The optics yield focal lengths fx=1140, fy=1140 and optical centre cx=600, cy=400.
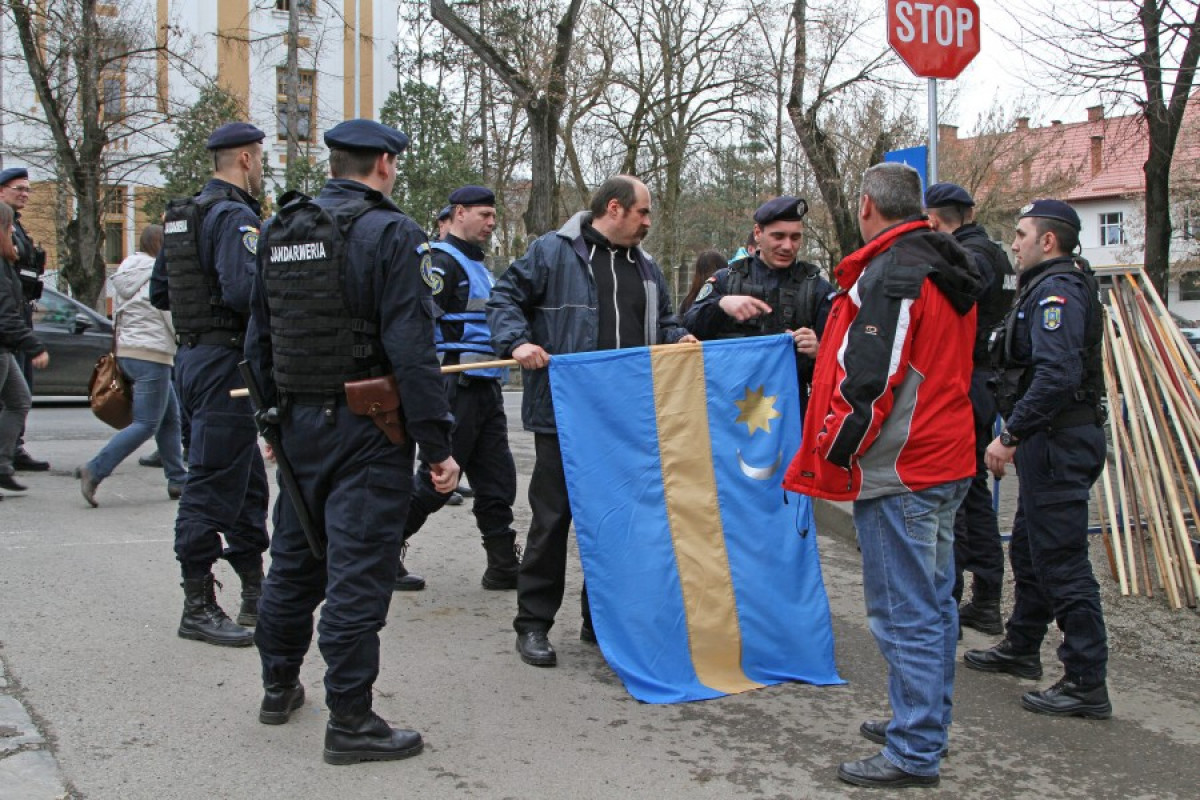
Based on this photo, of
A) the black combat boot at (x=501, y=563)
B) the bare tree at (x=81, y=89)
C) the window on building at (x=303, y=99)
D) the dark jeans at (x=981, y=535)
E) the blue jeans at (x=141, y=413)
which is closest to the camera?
the dark jeans at (x=981, y=535)

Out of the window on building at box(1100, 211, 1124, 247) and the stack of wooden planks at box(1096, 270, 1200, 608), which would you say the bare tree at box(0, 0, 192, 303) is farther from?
the window on building at box(1100, 211, 1124, 247)

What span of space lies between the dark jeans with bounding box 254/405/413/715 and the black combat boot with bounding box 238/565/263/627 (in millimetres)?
1284

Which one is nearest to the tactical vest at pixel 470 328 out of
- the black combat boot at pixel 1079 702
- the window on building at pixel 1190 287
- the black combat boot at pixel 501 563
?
the black combat boot at pixel 501 563

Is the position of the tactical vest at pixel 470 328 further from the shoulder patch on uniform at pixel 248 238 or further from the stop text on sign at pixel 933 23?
the stop text on sign at pixel 933 23

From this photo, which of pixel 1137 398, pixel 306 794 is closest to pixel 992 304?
pixel 1137 398

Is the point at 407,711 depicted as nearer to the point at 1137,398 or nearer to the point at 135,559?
the point at 135,559

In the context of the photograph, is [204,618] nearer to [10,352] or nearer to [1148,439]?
[10,352]

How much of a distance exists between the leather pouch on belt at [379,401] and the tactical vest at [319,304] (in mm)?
76

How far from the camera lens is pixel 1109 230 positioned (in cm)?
5659

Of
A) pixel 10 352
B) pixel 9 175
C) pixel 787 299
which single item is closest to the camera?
pixel 787 299

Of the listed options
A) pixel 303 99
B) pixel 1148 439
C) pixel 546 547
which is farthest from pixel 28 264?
pixel 303 99

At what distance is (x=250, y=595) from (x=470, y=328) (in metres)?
1.69

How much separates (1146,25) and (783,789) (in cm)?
683

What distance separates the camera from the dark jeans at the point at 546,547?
4.68 metres
